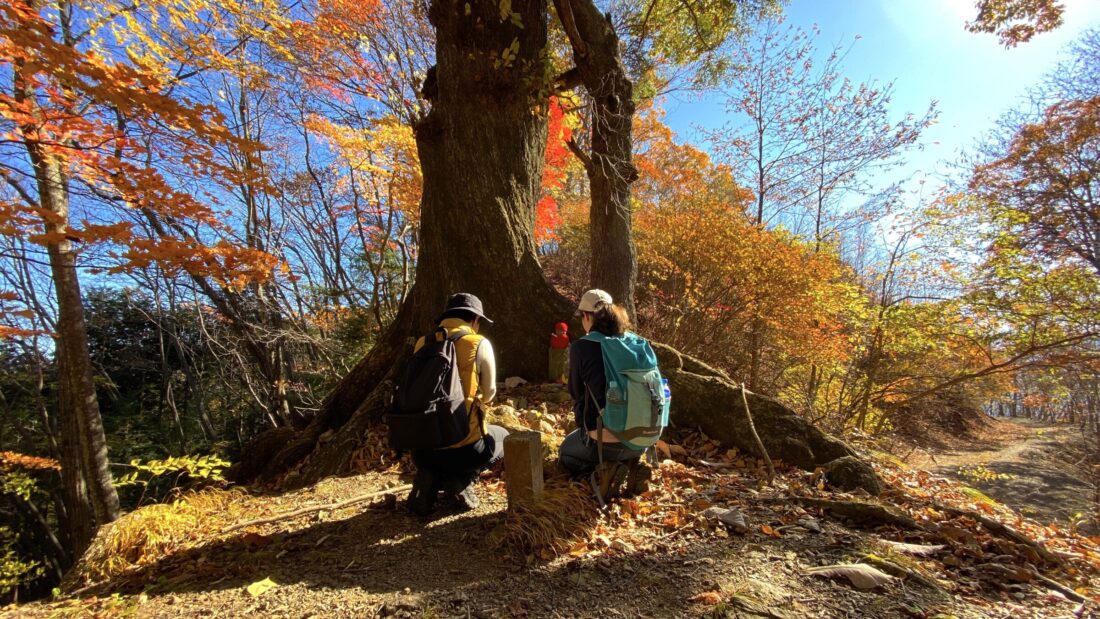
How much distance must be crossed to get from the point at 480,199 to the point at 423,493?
129 inches

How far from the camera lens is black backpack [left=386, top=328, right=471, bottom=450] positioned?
107 inches

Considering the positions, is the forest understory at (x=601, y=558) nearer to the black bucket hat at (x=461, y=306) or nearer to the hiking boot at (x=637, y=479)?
the hiking boot at (x=637, y=479)

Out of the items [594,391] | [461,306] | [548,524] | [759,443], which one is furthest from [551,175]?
[548,524]

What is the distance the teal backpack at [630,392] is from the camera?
2.77m

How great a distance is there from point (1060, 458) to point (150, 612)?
25.5 metres

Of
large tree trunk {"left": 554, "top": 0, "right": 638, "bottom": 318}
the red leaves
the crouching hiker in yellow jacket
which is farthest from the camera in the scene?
the red leaves

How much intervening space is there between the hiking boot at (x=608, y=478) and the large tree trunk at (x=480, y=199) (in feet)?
7.03

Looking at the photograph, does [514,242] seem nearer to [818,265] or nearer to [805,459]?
[805,459]

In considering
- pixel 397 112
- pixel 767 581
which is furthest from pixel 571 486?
pixel 397 112

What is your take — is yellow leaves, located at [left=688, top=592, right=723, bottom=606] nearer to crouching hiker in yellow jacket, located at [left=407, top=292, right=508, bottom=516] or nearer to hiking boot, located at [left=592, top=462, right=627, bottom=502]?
hiking boot, located at [left=592, top=462, right=627, bottom=502]

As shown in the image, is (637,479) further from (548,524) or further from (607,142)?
(607,142)

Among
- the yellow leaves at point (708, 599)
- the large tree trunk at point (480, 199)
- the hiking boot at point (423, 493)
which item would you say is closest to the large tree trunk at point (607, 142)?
the large tree trunk at point (480, 199)

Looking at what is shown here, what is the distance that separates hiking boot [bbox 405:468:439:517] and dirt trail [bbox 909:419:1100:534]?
47.4ft

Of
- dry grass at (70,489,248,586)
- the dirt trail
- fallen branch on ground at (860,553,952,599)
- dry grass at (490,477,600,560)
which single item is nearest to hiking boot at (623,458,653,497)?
dry grass at (490,477,600,560)
